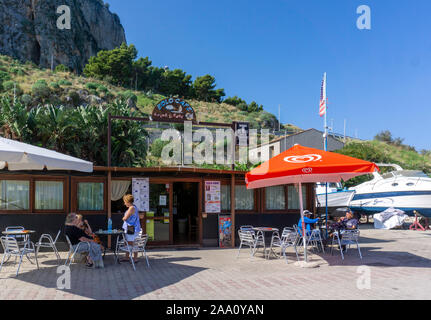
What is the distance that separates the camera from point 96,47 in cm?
9156

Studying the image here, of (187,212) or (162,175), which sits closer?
(162,175)

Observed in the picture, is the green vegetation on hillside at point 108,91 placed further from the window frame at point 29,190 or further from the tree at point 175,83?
the window frame at point 29,190

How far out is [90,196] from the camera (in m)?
10.9

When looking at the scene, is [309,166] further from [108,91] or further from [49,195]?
[108,91]

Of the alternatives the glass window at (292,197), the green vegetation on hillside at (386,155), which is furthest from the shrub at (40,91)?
the glass window at (292,197)

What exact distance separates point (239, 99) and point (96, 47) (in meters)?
39.5

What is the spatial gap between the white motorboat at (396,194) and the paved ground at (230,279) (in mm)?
9057

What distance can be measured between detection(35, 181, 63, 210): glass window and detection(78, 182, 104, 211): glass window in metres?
0.54

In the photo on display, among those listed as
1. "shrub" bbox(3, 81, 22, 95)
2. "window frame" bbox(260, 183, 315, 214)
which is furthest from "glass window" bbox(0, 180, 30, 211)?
"shrub" bbox(3, 81, 22, 95)
